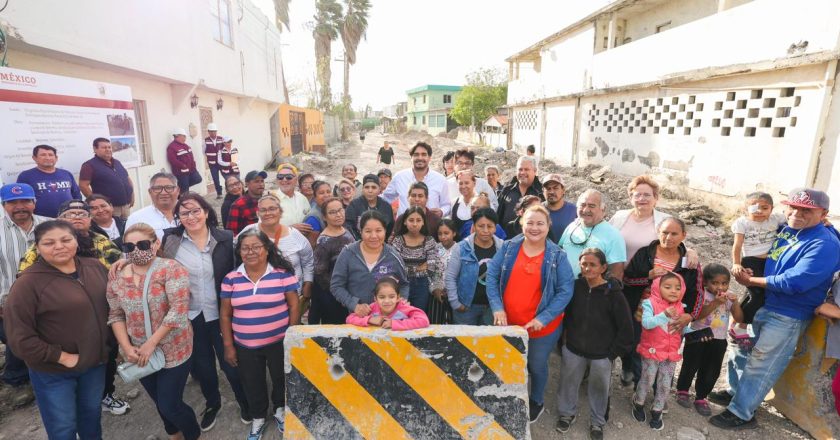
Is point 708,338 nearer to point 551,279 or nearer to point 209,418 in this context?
point 551,279

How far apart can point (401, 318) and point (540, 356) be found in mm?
1111

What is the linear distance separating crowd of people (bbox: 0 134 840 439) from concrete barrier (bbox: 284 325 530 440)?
195 mm

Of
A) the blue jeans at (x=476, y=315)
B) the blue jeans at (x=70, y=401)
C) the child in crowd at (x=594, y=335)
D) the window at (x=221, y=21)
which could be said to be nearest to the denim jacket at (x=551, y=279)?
the child in crowd at (x=594, y=335)

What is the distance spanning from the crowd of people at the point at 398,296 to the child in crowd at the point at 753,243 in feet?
0.04

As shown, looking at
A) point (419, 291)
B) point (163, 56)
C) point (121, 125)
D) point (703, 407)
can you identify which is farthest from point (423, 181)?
point (163, 56)

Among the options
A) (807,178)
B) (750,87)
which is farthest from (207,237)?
(750,87)

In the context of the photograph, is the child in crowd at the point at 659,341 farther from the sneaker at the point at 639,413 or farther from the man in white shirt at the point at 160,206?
the man in white shirt at the point at 160,206

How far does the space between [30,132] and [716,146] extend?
12.1 m

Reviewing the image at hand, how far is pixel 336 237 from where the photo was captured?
3.54m

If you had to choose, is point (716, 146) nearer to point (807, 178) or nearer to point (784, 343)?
point (807, 178)

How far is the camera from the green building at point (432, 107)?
47438 mm

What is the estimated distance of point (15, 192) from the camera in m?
3.30

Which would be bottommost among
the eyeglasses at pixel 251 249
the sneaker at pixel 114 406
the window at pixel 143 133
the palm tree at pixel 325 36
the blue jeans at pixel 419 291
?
the sneaker at pixel 114 406

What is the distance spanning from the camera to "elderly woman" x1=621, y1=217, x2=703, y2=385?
9.89 ft
